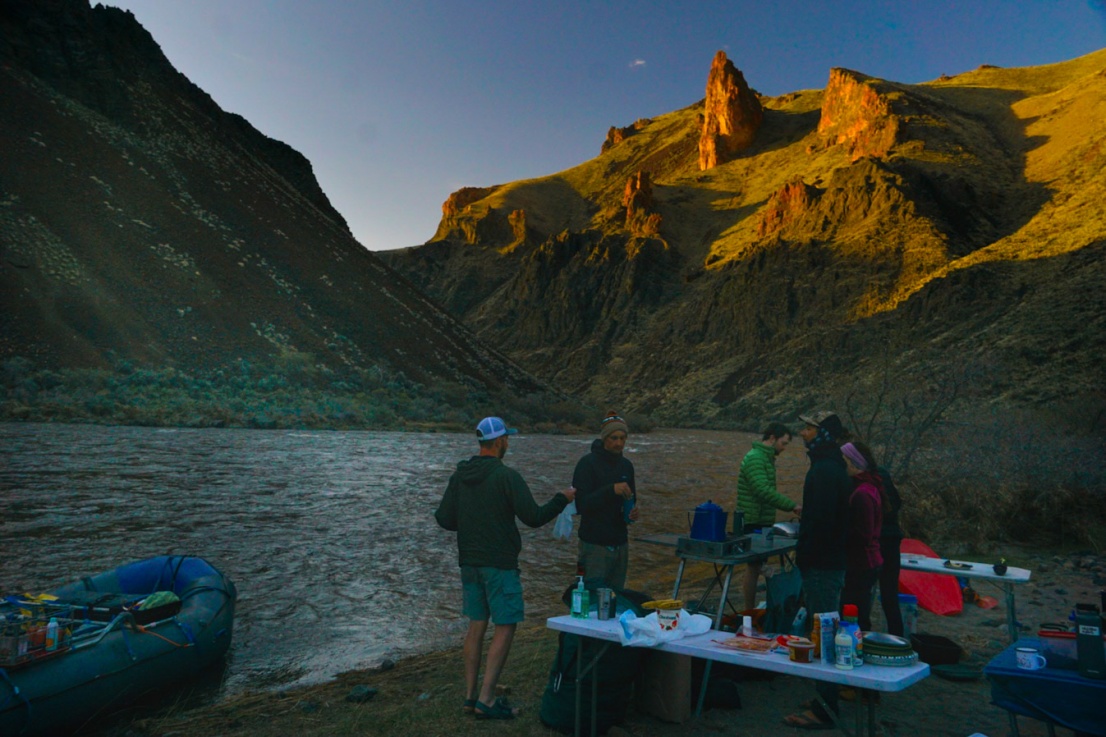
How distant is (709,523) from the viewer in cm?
582

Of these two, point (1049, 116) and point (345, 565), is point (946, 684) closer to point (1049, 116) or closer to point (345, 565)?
point (345, 565)

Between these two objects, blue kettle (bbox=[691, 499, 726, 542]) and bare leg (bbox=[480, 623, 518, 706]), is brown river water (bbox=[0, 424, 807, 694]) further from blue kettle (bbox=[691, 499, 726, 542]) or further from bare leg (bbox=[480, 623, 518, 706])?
bare leg (bbox=[480, 623, 518, 706])

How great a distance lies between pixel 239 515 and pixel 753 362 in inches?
2444

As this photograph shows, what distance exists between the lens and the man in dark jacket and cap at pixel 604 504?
6117mm

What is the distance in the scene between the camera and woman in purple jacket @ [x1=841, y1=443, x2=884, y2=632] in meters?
5.64

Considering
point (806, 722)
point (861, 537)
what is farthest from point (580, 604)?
point (861, 537)

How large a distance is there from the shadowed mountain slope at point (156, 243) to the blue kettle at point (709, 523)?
106 ft

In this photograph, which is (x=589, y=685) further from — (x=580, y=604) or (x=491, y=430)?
(x=491, y=430)

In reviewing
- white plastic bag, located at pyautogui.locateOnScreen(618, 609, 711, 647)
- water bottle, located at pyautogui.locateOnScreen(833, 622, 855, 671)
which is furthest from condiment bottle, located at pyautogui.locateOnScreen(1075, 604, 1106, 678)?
white plastic bag, located at pyautogui.locateOnScreen(618, 609, 711, 647)

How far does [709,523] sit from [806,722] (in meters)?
1.46

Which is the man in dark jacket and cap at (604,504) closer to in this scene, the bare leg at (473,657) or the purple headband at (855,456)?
the bare leg at (473,657)

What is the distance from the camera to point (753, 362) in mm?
72250

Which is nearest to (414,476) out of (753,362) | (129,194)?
(129,194)

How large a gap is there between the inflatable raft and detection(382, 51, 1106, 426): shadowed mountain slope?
14168mm
